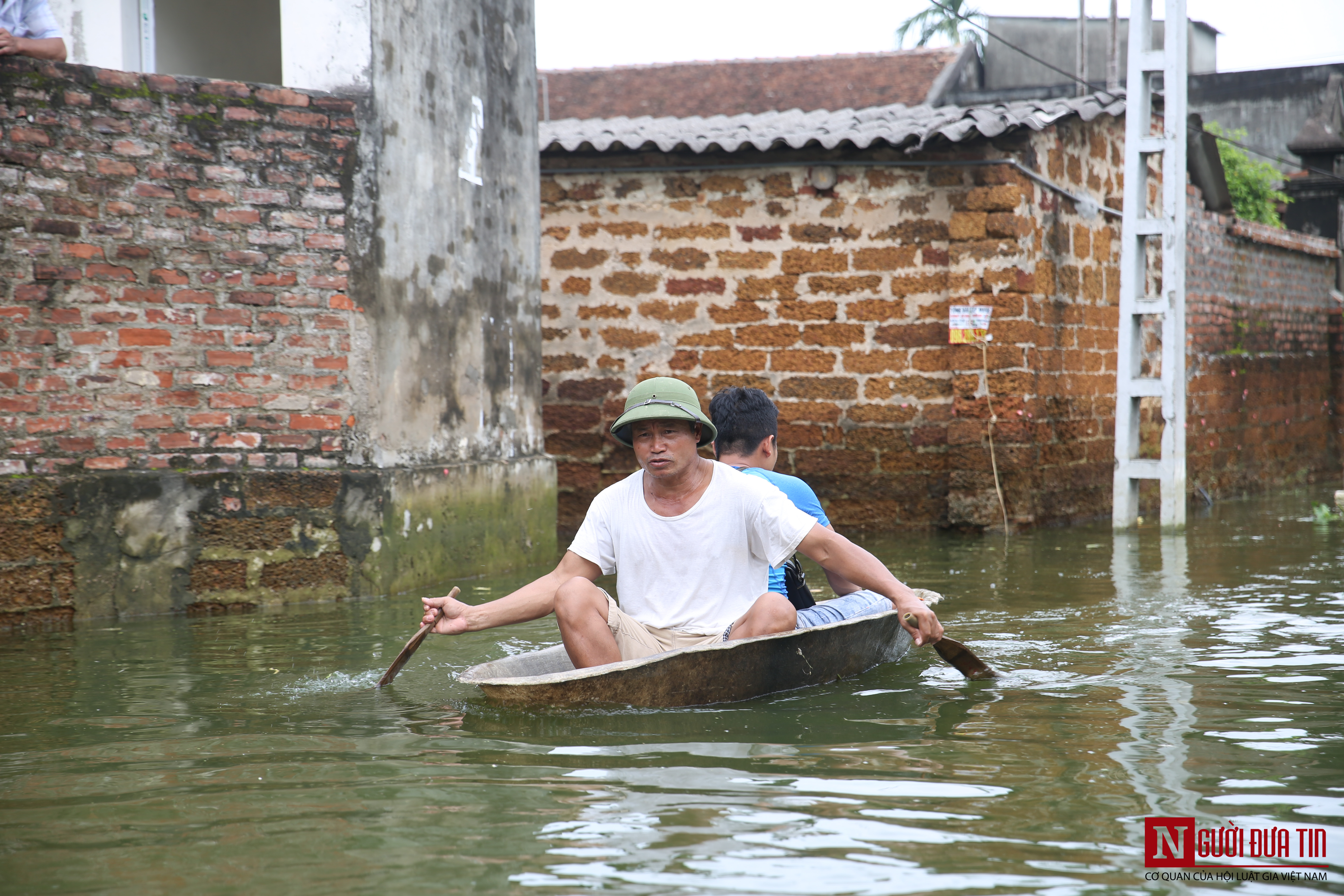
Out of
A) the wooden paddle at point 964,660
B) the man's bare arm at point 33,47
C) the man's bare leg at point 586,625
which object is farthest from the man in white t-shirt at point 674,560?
the man's bare arm at point 33,47

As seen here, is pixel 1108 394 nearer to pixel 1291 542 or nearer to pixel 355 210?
pixel 1291 542

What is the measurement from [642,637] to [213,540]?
3495mm

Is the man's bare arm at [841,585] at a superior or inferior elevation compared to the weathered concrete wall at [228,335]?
inferior

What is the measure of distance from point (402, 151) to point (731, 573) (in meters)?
4.17

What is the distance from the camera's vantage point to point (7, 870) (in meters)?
3.32

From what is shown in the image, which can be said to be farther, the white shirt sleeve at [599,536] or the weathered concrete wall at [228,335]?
the weathered concrete wall at [228,335]

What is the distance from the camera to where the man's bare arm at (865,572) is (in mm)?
5016

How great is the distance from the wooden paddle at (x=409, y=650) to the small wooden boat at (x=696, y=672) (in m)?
0.22

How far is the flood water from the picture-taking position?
10.7 feet

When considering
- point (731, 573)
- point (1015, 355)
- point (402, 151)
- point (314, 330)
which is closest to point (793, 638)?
point (731, 573)

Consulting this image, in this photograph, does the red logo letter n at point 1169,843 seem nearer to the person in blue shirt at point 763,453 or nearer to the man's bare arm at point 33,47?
the person in blue shirt at point 763,453

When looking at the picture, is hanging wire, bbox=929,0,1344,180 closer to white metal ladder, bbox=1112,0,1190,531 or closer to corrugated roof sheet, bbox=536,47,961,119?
white metal ladder, bbox=1112,0,1190,531

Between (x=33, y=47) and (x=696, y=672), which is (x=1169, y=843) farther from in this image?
(x=33, y=47)

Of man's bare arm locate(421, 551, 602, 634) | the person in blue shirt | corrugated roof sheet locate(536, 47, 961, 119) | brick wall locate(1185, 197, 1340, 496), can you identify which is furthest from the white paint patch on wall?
corrugated roof sheet locate(536, 47, 961, 119)
